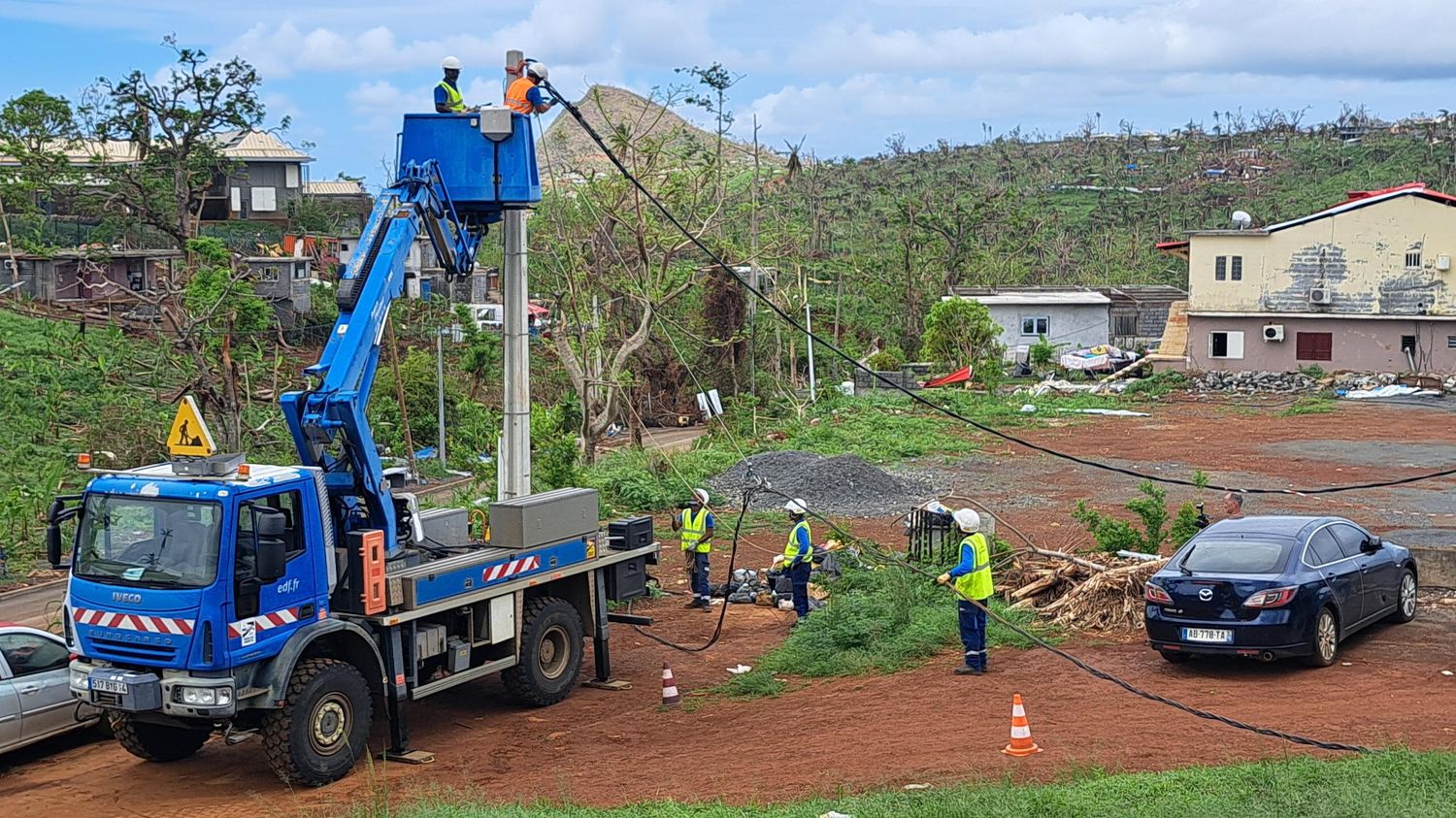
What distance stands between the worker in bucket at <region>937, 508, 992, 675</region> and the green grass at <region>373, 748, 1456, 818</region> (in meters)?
3.99

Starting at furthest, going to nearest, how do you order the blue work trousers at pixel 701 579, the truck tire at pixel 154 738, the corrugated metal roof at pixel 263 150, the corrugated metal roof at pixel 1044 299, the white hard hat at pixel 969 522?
the corrugated metal roof at pixel 263 150
the corrugated metal roof at pixel 1044 299
the blue work trousers at pixel 701 579
the white hard hat at pixel 969 522
the truck tire at pixel 154 738

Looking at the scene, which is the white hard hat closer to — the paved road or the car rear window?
the car rear window

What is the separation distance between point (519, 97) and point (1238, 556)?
29.0 feet

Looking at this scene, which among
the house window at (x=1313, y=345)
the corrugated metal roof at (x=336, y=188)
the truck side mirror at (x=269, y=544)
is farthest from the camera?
the corrugated metal roof at (x=336, y=188)

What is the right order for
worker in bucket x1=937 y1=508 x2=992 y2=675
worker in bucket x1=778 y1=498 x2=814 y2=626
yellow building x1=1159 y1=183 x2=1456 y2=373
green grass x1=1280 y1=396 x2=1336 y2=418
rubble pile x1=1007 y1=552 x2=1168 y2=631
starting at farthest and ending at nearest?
yellow building x1=1159 y1=183 x2=1456 y2=373 < green grass x1=1280 y1=396 x2=1336 y2=418 < worker in bucket x1=778 y1=498 x2=814 y2=626 < rubble pile x1=1007 y1=552 x2=1168 y2=631 < worker in bucket x1=937 y1=508 x2=992 y2=675

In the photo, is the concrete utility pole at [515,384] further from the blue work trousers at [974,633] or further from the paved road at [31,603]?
the paved road at [31,603]

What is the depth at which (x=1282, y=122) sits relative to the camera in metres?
116

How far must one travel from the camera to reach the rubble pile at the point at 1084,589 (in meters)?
15.8

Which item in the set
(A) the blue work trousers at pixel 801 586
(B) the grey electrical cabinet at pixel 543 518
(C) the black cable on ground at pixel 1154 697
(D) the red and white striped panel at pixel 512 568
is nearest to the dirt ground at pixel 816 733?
(C) the black cable on ground at pixel 1154 697

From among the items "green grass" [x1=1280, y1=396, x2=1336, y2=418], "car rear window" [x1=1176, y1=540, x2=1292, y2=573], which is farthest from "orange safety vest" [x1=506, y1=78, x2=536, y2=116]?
"green grass" [x1=1280, y1=396, x2=1336, y2=418]

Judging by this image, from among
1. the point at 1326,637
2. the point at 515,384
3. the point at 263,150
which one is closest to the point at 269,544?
the point at 515,384

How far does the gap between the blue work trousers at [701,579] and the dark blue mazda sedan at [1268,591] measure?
7.14 metres

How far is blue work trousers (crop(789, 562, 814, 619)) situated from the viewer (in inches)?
682

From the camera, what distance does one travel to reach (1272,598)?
13.0m
